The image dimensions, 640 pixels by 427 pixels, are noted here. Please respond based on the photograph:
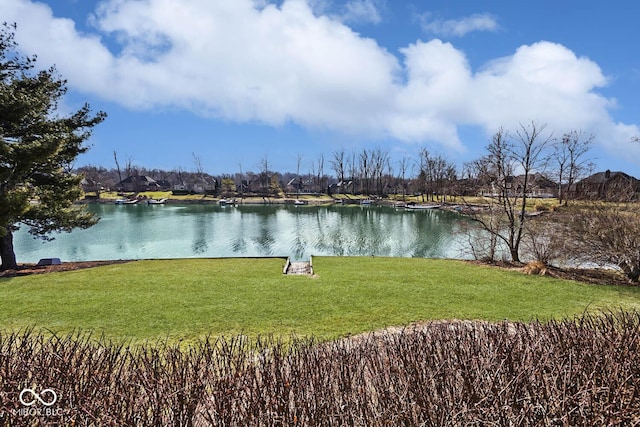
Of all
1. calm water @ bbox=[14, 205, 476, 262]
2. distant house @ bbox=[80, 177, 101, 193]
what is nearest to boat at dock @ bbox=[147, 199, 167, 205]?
distant house @ bbox=[80, 177, 101, 193]

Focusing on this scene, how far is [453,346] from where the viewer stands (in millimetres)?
3803

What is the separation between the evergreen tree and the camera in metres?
10.4

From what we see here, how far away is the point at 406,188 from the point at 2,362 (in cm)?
9498

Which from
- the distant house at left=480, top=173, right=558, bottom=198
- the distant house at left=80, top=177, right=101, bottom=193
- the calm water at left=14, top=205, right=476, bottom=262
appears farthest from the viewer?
the distant house at left=80, top=177, right=101, bottom=193

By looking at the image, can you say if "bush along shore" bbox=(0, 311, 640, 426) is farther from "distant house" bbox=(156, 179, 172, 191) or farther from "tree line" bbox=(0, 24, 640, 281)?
"distant house" bbox=(156, 179, 172, 191)

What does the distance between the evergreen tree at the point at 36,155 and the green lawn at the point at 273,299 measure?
3.24m

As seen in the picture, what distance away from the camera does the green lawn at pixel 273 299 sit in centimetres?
737

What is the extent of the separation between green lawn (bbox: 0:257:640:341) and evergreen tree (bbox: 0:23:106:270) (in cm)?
324

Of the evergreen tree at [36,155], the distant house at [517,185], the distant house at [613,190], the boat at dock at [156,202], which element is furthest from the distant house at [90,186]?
the distant house at [613,190]

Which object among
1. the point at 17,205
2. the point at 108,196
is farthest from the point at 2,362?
the point at 108,196

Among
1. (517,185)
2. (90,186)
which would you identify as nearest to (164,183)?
(90,186)

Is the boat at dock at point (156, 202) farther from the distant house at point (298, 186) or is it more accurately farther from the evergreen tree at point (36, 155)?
the evergreen tree at point (36, 155)

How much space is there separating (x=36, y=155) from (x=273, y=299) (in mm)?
8740

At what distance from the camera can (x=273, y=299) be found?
9.26 meters
